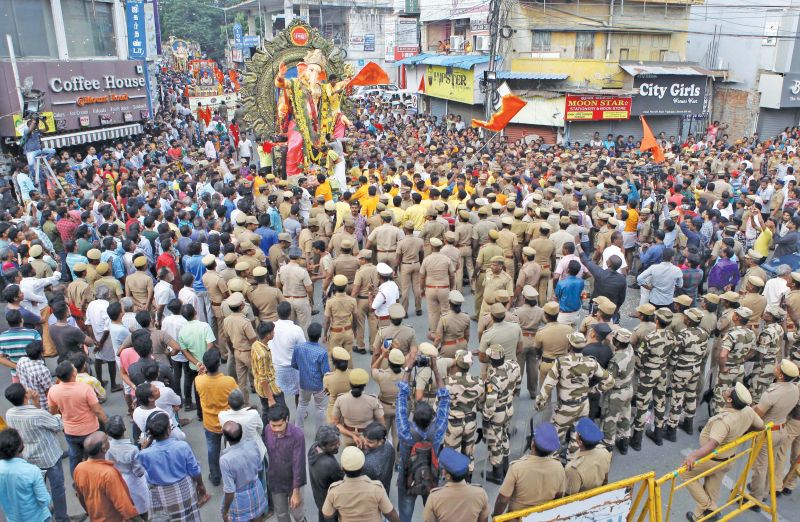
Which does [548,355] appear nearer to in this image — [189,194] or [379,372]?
[379,372]

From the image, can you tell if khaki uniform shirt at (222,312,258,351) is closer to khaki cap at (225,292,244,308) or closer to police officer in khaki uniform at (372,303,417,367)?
khaki cap at (225,292,244,308)

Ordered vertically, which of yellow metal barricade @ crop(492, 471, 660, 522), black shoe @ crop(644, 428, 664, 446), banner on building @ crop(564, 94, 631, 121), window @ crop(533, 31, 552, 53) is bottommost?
black shoe @ crop(644, 428, 664, 446)

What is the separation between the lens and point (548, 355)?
245 inches

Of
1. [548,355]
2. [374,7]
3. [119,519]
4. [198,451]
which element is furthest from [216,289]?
[374,7]

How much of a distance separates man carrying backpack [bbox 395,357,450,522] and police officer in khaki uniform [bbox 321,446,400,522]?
71 centimetres

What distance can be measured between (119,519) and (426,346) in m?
2.66

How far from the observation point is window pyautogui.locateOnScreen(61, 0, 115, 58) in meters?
19.0

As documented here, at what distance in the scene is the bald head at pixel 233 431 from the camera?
4297 mm

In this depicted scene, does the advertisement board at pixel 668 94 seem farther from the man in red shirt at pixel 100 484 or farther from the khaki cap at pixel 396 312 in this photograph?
the man in red shirt at pixel 100 484

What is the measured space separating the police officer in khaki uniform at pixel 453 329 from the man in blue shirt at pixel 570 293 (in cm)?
152

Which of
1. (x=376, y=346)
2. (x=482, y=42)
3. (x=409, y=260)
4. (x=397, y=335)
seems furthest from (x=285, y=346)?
(x=482, y=42)

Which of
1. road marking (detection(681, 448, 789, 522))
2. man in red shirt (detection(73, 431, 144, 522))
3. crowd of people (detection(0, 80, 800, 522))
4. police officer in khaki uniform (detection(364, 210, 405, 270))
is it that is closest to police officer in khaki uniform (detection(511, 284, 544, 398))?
crowd of people (detection(0, 80, 800, 522))

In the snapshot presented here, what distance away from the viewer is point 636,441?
6281mm

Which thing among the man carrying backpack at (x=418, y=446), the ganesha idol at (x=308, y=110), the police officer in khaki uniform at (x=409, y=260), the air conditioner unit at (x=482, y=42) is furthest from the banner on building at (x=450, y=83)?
the man carrying backpack at (x=418, y=446)
